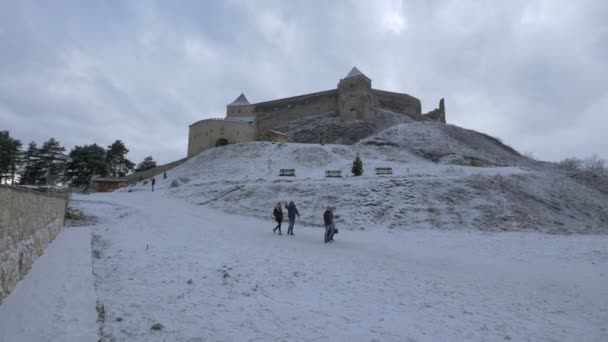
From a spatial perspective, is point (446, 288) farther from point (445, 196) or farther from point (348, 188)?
point (348, 188)

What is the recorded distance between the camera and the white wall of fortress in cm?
A: 425

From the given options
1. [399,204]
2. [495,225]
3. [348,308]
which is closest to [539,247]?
[495,225]

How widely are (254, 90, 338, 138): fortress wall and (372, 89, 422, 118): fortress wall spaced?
31.1 ft

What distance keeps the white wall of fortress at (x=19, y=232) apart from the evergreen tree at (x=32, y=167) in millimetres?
54667

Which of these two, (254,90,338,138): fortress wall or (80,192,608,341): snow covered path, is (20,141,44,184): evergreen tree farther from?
(80,192,608,341): snow covered path

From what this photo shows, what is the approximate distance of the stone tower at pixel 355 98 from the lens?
58969mm

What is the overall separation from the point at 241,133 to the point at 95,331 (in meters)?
49.3

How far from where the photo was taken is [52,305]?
4168mm

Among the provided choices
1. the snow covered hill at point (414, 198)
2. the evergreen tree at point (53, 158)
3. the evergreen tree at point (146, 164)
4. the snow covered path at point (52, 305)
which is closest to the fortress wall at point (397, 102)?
the snow covered hill at point (414, 198)

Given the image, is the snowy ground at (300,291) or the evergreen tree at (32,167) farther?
the evergreen tree at (32,167)

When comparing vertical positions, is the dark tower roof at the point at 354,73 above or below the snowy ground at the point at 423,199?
above

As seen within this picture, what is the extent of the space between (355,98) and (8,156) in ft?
174

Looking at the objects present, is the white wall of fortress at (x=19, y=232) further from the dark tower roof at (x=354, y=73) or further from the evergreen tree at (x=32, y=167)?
the dark tower roof at (x=354, y=73)

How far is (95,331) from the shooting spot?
11.7 ft
